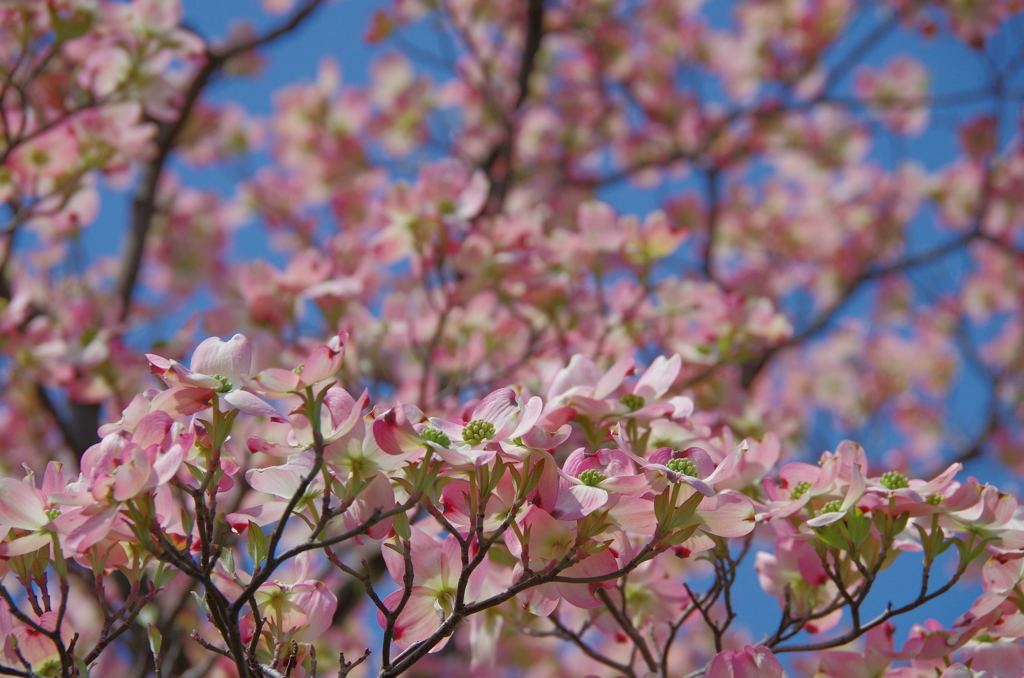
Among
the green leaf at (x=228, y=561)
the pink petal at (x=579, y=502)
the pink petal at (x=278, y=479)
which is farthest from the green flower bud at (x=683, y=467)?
the green leaf at (x=228, y=561)

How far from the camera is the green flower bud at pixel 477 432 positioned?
3.41 feet

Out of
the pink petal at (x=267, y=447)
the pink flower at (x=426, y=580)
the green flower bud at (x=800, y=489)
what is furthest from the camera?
the green flower bud at (x=800, y=489)

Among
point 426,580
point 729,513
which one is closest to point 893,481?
point 729,513

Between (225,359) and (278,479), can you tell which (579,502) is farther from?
(225,359)

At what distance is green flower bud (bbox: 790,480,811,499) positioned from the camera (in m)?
1.18

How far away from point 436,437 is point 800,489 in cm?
55

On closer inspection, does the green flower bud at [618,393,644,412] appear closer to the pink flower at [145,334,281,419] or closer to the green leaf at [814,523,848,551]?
the green leaf at [814,523,848,551]

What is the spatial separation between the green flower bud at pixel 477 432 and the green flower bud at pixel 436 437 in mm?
25

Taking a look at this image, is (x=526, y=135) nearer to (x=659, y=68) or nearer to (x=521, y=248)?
(x=659, y=68)

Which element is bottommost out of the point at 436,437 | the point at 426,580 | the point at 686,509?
the point at 426,580

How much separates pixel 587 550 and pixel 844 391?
17.6 ft

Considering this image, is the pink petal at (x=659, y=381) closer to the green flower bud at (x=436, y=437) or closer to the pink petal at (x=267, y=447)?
the green flower bud at (x=436, y=437)

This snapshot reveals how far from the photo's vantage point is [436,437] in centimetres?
102

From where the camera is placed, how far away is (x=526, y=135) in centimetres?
504
